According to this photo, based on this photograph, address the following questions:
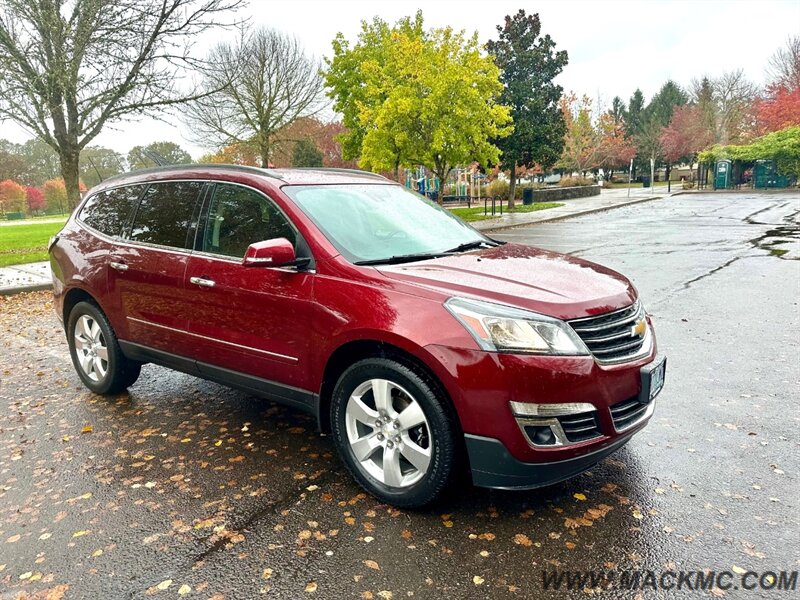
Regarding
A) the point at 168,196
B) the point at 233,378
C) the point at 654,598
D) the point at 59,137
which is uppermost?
the point at 59,137

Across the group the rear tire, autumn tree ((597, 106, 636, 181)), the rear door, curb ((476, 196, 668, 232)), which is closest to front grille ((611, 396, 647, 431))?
the rear door

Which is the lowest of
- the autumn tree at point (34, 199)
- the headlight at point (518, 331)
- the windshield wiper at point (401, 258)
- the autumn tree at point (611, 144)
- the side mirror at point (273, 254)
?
the headlight at point (518, 331)

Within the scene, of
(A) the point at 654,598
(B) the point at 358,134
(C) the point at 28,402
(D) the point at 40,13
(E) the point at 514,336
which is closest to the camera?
(A) the point at 654,598

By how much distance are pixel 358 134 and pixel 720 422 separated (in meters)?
30.7

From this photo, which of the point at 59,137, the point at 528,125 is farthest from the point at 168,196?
the point at 528,125

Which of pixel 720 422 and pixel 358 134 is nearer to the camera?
pixel 720 422

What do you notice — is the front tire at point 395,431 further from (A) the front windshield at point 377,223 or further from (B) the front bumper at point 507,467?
(A) the front windshield at point 377,223

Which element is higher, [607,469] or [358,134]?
[358,134]

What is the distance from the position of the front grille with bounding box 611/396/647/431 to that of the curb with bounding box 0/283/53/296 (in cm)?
1133

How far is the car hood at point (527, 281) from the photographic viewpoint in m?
2.86

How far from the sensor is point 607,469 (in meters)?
3.48

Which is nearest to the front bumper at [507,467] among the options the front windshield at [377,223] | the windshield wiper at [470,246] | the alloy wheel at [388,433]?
the alloy wheel at [388,433]

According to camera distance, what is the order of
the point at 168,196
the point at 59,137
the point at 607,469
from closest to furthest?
the point at 607,469 < the point at 168,196 < the point at 59,137

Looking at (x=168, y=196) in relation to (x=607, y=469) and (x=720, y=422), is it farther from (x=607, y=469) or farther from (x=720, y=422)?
(x=720, y=422)
